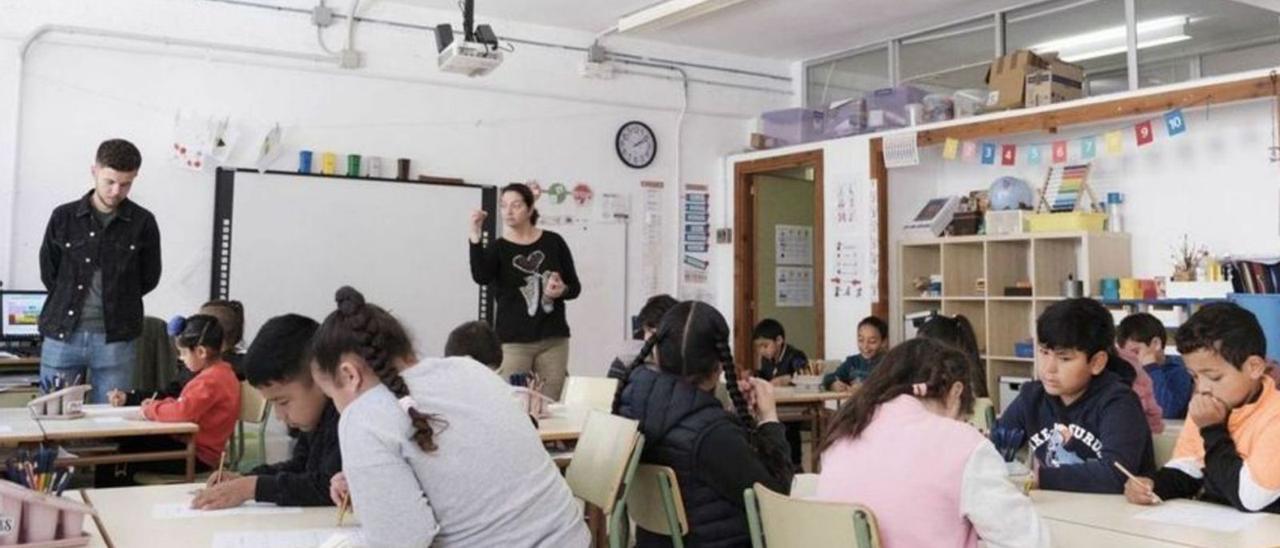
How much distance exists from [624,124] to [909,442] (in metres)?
5.81

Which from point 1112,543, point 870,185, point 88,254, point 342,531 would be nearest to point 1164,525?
point 1112,543

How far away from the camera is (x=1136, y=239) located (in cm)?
632

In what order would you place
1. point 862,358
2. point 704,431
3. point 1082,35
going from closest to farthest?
point 704,431, point 862,358, point 1082,35

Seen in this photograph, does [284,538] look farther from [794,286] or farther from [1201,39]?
[794,286]

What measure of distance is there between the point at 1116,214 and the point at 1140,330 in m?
1.93

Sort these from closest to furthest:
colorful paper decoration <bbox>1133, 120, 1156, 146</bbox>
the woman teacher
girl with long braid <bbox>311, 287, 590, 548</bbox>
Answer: girl with long braid <bbox>311, 287, 590, 548</bbox> → the woman teacher → colorful paper decoration <bbox>1133, 120, 1156, 146</bbox>

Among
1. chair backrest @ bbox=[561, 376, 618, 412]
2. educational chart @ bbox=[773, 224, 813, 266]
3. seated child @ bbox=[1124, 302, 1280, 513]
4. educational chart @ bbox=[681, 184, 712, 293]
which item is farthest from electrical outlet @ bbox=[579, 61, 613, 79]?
seated child @ bbox=[1124, 302, 1280, 513]

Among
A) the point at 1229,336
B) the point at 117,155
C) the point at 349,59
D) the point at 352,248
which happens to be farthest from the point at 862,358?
the point at 117,155

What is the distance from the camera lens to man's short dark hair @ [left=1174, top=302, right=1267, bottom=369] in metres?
2.45

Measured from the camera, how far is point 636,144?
7.59m

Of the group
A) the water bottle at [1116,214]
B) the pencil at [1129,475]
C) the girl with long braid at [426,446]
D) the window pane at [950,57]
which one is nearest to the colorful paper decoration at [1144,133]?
the water bottle at [1116,214]

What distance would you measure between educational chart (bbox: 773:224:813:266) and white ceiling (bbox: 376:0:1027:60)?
1.41 m

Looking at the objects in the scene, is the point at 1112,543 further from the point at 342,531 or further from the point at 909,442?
the point at 342,531

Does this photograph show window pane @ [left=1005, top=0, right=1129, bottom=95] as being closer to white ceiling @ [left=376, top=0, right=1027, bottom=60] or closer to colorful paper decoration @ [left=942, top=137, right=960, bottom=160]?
white ceiling @ [left=376, top=0, right=1027, bottom=60]
